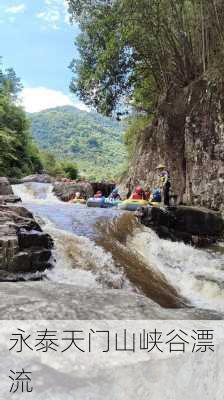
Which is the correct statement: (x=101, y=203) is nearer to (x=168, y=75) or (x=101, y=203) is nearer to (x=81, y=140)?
(x=168, y=75)

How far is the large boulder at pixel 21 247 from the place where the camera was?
618cm

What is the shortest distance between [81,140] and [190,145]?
72.9 m

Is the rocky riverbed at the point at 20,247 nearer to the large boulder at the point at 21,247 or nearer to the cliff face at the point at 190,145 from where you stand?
the large boulder at the point at 21,247

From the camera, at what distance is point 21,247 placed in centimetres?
670

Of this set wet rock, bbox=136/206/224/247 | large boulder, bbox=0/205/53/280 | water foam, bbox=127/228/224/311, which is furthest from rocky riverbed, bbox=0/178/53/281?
wet rock, bbox=136/206/224/247

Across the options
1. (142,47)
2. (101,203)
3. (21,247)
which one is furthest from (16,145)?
(21,247)

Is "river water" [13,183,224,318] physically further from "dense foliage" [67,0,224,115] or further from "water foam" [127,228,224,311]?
"dense foliage" [67,0,224,115]

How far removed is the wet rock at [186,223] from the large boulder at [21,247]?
15.0ft

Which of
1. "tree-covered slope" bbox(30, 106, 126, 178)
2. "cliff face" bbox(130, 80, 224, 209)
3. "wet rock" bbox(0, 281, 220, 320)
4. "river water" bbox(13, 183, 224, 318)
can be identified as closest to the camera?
"wet rock" bbox(0, 281, 220, 320)

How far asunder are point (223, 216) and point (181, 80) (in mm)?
7653

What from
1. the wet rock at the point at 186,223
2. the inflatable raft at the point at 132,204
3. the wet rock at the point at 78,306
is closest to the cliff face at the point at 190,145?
the wet rock at the point at 186,223

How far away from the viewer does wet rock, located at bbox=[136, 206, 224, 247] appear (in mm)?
11656

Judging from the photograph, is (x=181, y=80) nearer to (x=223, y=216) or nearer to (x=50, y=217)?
(x=223, y=216)

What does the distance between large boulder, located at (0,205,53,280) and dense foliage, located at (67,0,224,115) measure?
9.91 metres
